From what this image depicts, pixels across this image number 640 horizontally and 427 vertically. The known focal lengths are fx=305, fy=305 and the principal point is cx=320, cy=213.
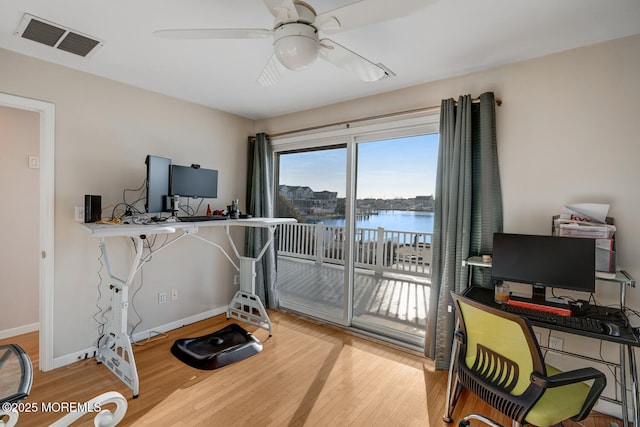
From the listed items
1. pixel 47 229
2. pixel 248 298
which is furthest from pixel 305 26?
pixel 248 298

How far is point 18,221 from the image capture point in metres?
3.03

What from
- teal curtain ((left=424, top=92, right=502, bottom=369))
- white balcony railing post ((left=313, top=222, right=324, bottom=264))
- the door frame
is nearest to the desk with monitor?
teal curtain ((left=424, top=92, right=502, bottom=369))

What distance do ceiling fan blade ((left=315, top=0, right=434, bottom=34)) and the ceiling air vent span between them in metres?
1.74

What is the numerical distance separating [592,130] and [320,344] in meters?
2.75

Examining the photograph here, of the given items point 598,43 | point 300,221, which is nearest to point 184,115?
point 300,221

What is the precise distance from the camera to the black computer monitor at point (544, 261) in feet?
6.09

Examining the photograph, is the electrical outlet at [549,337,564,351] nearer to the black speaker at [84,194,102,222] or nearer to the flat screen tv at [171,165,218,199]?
the flat screen tv at [171,165,218,199]

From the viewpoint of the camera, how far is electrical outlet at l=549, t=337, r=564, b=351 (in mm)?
2172

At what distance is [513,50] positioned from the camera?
213cm

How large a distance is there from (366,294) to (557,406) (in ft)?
8.04

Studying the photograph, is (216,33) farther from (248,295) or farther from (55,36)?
(248,295)

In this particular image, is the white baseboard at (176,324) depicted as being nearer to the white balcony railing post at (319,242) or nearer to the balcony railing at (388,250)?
the balcony railing at (388,250)

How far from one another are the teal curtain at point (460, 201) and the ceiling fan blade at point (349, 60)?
3.24ft

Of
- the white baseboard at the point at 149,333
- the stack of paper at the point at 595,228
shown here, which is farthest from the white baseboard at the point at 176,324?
the stack of paper at the point at 595,228
